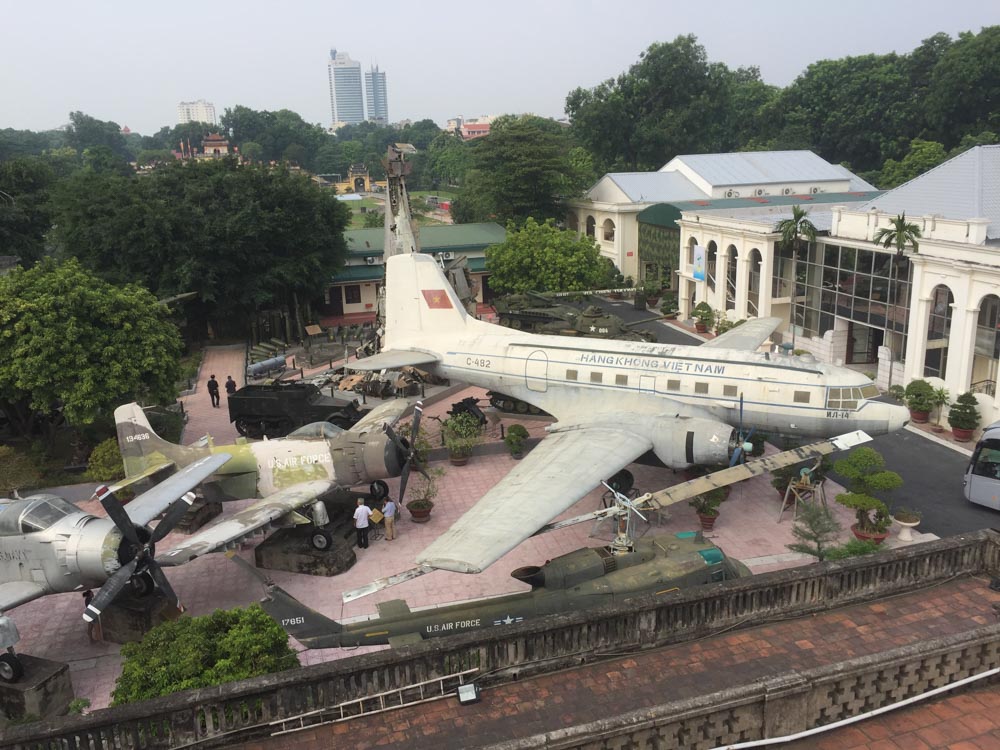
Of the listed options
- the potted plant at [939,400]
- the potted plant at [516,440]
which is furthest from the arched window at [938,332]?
the potted plant at [516,440]

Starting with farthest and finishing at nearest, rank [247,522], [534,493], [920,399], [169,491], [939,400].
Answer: [920,399], [939,400], [534,493], [247,522], [169,491]

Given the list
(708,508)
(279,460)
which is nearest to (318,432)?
(279,460)

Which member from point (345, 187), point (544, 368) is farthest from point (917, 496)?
point (345, 187)

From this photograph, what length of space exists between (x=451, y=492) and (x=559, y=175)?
3973cm

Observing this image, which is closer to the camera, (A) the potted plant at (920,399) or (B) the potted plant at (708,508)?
(B) the potted plant at (708,508)

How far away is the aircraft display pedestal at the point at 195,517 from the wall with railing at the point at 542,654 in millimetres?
13772

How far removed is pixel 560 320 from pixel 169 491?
24.6 m

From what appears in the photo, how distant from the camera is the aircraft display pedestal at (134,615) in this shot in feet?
56.5

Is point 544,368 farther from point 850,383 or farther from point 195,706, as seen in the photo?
point 195,706

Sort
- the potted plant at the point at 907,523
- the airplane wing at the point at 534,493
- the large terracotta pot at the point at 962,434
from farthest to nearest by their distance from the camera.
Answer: the large terracotta pot at the point at 962,434, the potted plant at the point at 907,523, the airplane wing at the point at 534,493

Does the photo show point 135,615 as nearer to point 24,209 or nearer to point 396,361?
point 396,361

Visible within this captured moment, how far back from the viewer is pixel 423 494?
24438 millimetres

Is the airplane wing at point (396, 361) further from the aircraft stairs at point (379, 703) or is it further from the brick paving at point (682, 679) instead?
the brick paving at point (682, 679)

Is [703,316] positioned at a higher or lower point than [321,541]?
higher
